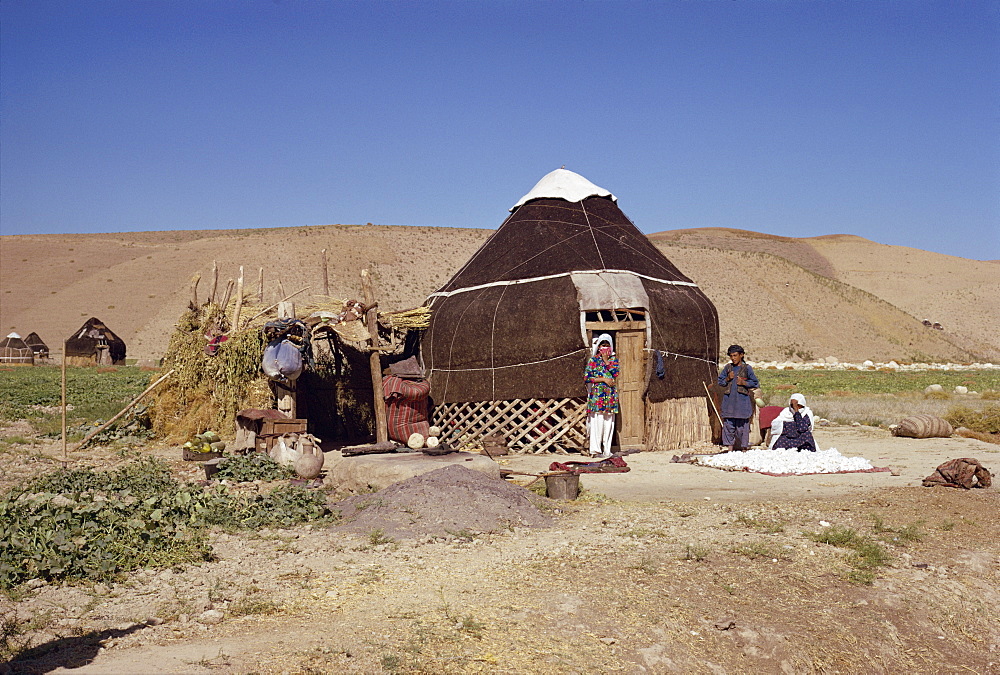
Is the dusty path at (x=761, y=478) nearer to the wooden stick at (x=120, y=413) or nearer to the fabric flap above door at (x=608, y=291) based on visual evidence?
the fabric flap above door at (x=608, y=291)

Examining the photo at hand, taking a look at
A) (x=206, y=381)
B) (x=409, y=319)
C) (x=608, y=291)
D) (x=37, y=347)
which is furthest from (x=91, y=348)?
(x=608, y=291)

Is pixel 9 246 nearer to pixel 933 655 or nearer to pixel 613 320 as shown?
pixel 613 320

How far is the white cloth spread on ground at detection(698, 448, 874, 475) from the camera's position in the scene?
9.83 metres

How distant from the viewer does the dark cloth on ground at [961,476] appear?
8.38 meters

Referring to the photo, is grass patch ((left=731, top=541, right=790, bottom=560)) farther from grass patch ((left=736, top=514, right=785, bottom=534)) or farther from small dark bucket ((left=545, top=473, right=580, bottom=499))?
small dark bucket ((left=545, top=473, right=580, bottom=499))

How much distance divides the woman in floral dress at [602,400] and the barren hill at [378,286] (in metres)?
42.3

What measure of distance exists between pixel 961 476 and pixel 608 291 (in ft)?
17.7

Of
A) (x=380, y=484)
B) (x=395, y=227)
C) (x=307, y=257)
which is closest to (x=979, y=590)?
(x=380, y=484)

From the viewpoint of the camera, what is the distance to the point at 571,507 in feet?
24.7

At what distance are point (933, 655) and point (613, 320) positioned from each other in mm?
7743

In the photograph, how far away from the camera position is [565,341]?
12125 mm

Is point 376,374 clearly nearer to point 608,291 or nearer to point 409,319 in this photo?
point 409,319

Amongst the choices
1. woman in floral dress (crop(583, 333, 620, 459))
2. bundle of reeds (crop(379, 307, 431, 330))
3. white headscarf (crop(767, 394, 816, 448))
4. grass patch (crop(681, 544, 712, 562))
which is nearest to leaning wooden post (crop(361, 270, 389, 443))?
bundle of reeds (crop(379, 307, 431, 330))

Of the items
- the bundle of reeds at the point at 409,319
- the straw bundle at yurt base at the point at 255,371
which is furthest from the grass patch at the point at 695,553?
the bundle of reeds at the point at 409,319
